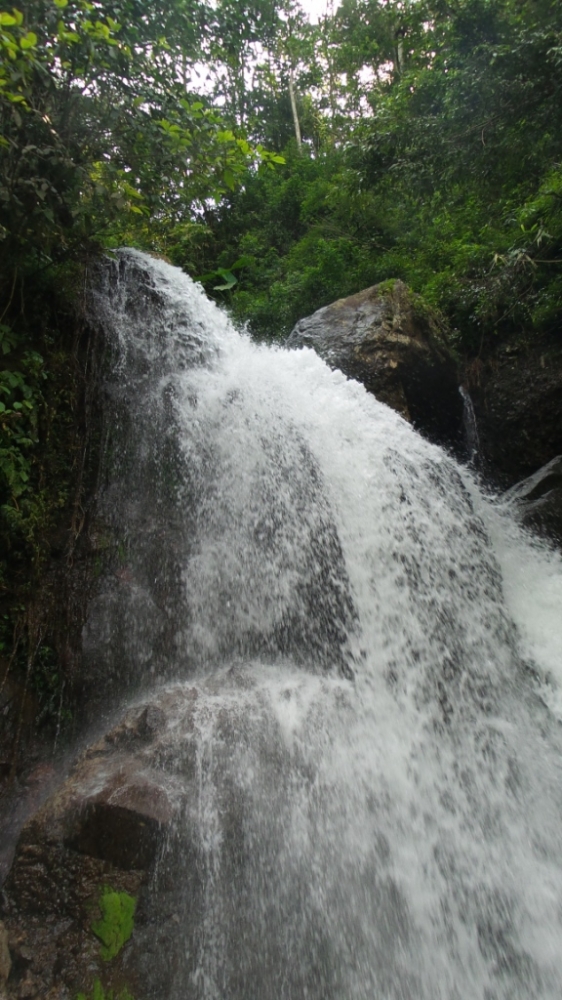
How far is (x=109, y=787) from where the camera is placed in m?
3.54

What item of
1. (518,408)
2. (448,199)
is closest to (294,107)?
(448,199)

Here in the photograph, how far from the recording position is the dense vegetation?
4.88 m

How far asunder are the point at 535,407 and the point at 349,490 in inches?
136

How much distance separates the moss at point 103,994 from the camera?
2.98 metres

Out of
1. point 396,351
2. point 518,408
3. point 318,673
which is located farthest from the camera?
point 518,408

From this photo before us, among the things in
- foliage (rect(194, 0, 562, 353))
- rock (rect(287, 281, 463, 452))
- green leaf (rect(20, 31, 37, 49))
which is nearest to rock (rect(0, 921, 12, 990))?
green leaf (rect(20, 31, 37, 49))

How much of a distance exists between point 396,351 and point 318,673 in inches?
178

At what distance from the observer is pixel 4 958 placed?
300 cm

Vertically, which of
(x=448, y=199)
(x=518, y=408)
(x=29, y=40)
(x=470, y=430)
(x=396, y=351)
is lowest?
(x=470, y=430)

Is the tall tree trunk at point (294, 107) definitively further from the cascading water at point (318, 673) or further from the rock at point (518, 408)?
the cascading water at point (318, 673)

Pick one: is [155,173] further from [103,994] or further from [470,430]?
[103,994]

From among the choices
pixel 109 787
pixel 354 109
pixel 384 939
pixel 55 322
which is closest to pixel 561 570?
pixel 384 939

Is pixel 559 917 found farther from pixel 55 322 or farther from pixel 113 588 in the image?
pixel 55 322

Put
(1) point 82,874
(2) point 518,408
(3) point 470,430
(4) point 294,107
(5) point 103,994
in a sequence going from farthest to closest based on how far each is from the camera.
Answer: (4) point 294,107
(3) point 470,430
(2) point 518,408
(1) point 82,874
(5) point 103,994
